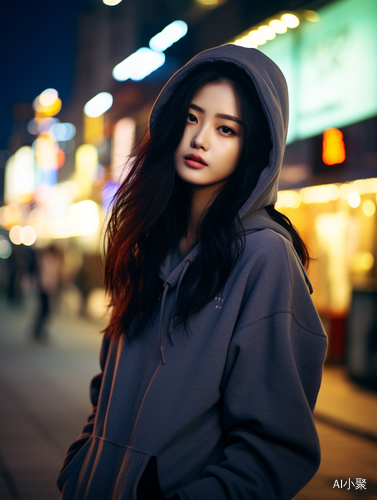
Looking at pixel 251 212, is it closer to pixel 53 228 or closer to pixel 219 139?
pixel 219 139

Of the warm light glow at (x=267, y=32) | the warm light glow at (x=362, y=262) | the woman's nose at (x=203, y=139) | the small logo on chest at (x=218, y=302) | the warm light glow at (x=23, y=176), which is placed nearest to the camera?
the small logo on chest at (x=218, y=302)

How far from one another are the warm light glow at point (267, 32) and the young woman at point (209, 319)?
33.9ft

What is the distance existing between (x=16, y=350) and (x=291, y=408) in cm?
962

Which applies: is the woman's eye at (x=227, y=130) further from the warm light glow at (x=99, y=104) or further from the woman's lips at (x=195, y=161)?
the warm light glow at (x=99, y=104)

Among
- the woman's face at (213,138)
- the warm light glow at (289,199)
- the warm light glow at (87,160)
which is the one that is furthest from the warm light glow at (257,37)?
the warm light glow at (87,160)

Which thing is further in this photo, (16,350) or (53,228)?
(53,228)

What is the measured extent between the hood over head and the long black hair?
0.03 meters

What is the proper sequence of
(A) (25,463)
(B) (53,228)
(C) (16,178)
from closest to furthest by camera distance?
1. (A) (25,463)
2. (B) (53,228)
3. (C) (16,178)

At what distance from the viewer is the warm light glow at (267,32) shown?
11289mm

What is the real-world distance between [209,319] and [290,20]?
1041cm

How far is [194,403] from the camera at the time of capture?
1461 millimetres

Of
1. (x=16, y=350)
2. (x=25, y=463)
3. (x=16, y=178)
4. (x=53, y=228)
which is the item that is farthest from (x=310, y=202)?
(x=16, y=178)

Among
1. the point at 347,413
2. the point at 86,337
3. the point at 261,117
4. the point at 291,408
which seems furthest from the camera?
the point at 86,337

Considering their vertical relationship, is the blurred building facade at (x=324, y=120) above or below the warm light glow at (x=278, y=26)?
below
